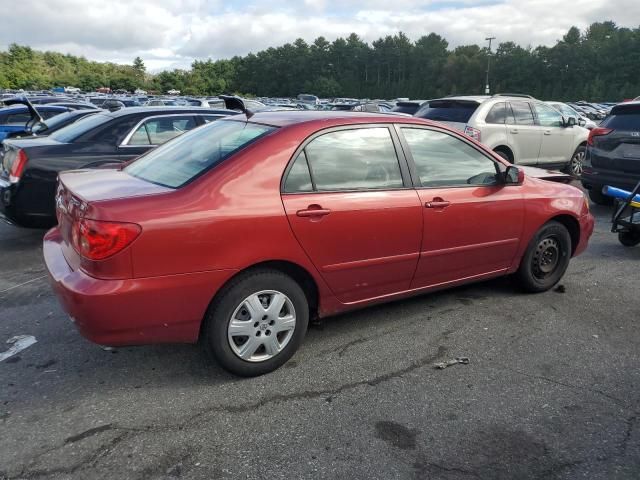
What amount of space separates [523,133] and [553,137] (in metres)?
1.08

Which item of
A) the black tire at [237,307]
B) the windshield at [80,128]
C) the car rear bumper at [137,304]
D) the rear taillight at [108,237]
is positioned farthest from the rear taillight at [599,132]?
the rear taillight at [108,237]

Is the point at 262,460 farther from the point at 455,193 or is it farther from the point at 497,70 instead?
the point at 497,70

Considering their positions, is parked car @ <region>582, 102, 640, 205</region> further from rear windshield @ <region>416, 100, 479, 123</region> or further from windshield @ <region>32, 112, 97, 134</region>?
windshield @ <region>32, 112, 97, 134</region>

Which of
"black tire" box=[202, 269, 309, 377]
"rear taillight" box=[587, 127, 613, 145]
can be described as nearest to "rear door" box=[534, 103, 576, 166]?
"rear taillight" box=[587, 127, 613, 145]

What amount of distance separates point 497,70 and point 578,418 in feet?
314

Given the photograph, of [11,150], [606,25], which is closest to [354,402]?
[11,150]

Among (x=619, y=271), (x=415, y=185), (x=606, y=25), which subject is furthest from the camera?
(x=606, y=25)

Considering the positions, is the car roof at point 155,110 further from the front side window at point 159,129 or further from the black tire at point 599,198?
the black tire at point 599,198

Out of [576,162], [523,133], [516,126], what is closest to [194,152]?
[516,126]

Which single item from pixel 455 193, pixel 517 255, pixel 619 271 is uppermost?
pixel 455 193

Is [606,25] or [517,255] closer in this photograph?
[517,255]

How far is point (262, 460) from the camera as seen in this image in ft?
8.28

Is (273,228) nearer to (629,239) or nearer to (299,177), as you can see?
(299,177)

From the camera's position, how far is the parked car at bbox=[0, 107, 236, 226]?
5.70 meters
